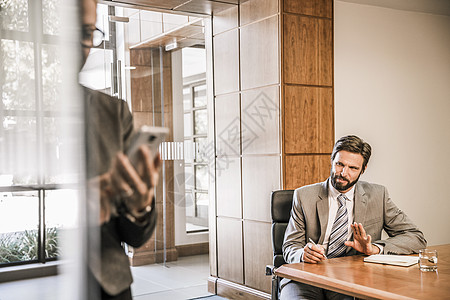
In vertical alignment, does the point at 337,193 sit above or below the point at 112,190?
below

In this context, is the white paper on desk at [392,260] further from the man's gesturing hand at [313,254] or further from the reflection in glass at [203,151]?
the reflection in glass at [203,151]

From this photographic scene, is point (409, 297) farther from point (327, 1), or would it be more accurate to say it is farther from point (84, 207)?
point (327, 1)

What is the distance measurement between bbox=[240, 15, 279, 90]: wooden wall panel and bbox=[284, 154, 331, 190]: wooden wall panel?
612mm

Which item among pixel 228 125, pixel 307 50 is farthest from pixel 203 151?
pixel 307 50

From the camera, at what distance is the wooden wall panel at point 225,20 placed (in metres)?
4.40

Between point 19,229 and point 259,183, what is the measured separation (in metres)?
3.58

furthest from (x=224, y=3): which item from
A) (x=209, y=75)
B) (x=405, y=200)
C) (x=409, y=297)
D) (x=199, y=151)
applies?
(x=409, y=297)

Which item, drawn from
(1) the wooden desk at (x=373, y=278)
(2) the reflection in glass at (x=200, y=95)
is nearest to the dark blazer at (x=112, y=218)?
(1) the wooden desk at (x=373, y=278)

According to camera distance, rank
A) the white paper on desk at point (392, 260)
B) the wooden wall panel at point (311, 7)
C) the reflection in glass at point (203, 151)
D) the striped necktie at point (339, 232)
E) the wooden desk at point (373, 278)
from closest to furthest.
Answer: the wooden desk at point (373, 278) < the white paper on desk at point (392, 260) < the striped necktie at point (339, 232) < the wooden wall panel at point (311, 7) < the reflection in glass at point (203, 151)

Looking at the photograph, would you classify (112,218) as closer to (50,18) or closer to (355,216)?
(50,18)

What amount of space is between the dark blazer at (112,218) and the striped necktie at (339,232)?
87.4 inches

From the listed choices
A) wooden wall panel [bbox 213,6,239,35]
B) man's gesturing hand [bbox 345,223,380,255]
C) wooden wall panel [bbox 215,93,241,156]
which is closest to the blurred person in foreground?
man's gesturing hand [bbox 345,223,380,255]

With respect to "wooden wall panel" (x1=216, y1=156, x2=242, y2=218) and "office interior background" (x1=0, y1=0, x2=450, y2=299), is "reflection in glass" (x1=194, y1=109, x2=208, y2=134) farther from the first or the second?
"wooden wall panel" (x1=216, y1=156, x2=242, y2=218)

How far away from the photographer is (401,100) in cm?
480
